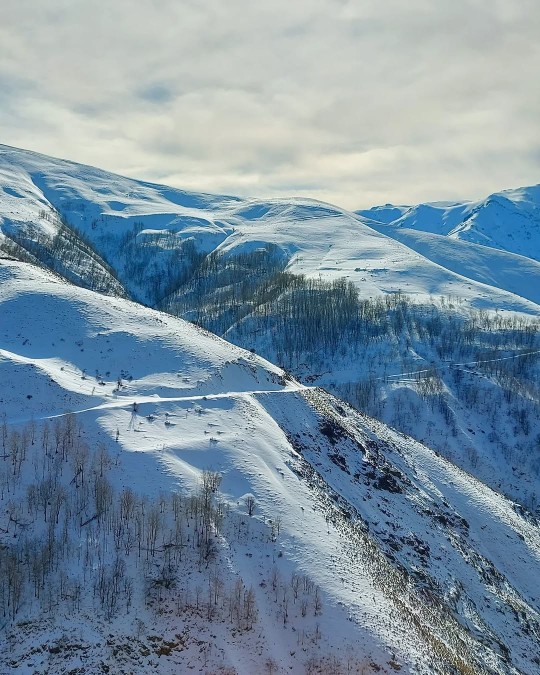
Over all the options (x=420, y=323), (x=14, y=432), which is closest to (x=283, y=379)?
(x=14, y=432)

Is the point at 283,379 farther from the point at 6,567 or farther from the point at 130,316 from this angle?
the point at 6,567

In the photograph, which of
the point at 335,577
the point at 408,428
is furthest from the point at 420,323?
the point at 335,577

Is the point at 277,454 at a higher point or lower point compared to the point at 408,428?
higher

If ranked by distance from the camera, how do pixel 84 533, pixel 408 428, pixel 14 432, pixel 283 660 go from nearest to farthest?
1. pixel 283 660
2. pixel 84 533
3. pixel 14 432
4. pixel 408 428

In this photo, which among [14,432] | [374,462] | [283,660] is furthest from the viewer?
[374,462]

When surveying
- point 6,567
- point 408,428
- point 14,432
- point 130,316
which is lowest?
point 408,428

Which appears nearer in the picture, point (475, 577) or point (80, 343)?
point (475, 577)
